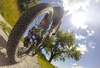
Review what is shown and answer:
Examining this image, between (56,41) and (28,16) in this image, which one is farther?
(56,41)

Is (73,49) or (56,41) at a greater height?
(56,41)

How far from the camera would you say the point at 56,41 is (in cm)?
1944

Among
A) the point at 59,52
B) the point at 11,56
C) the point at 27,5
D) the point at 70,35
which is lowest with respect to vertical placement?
the point at 59,52

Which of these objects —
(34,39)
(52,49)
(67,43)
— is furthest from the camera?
(52,49)

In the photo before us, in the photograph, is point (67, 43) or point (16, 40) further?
point (67, 43)

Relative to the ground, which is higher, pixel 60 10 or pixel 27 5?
pixel 60 10

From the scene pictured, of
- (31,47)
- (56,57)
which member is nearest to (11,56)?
(31,47)

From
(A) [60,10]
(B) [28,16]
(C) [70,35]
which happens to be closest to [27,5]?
(C) [70,35]

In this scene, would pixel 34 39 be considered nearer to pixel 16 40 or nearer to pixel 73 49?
pixel 16 40

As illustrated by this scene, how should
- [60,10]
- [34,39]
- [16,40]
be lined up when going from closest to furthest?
1. [16,40]
2. [34,39]
3. [60,10]

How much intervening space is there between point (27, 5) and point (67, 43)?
14.6 metres

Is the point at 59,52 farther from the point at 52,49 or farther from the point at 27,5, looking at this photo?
the point at 27,5

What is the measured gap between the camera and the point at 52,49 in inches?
812

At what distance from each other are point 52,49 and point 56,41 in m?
2.92
